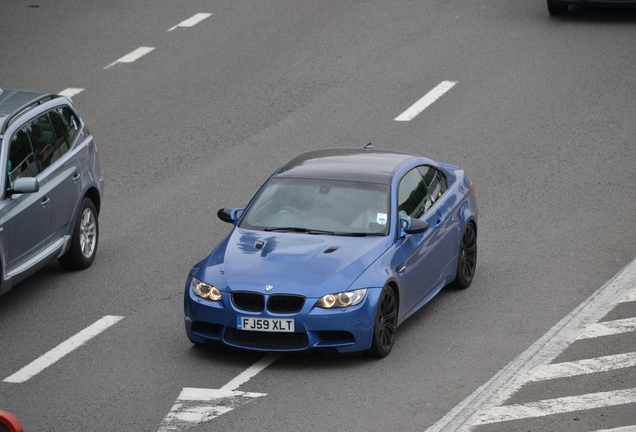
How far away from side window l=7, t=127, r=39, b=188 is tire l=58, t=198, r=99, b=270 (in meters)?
1.00

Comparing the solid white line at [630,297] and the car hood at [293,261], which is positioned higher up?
the car hood at [293,261]

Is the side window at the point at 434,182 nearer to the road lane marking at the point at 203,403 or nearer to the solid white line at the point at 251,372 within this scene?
the solid white line at the point at 251,372

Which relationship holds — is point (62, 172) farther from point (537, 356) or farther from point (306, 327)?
point (537, 356)

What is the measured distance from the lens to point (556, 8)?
23.1m

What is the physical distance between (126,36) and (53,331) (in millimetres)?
12793

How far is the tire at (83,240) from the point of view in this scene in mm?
12508

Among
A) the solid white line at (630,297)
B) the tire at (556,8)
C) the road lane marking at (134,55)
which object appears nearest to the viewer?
the solid white line at (630,297)

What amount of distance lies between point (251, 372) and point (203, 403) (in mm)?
799

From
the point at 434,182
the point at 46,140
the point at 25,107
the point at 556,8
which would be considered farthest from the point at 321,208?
the point at 556,8

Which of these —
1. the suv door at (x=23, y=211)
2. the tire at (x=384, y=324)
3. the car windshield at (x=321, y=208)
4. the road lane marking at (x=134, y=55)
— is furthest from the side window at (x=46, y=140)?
the road lane marking at (x=134, y=55)

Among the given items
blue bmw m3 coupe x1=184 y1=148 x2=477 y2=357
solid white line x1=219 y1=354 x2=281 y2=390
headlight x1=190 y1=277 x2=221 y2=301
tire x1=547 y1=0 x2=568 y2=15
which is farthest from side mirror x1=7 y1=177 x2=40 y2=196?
tire x1=547 y1=0 x2=568 y2=15

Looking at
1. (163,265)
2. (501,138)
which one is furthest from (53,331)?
(501,138)

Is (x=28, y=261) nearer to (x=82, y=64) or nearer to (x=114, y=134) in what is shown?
(x=114, y=134)

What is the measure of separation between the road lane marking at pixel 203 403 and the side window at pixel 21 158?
3420 mm
